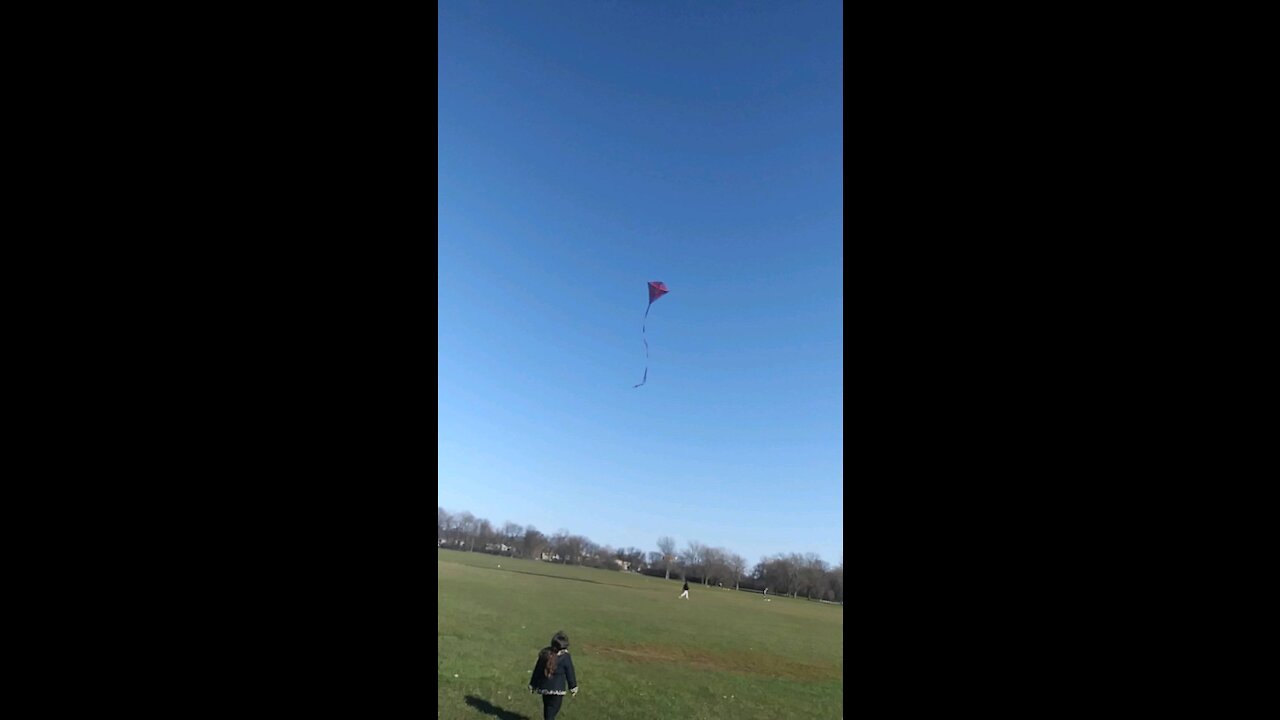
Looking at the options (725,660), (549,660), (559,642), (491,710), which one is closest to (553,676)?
(549,660)

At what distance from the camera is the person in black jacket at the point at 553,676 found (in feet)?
26.4

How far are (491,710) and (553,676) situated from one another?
166 inches

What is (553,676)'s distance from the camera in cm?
809

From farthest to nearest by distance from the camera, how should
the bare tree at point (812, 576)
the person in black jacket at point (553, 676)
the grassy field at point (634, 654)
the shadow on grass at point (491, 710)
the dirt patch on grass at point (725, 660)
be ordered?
the bare tree at point (812, 576)
the dirt patch on grass at point (725, 660)
the grassy field at point (634, 654)
the shadow on grass at point (491, 710)
the person in black jacket at point (553, 676)

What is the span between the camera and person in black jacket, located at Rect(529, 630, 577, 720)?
8.05 meters

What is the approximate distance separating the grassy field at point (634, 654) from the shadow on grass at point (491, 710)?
0.10 ft

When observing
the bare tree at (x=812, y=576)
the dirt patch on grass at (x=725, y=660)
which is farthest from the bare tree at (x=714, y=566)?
the dirt patch on grass at (x=725, y=660)

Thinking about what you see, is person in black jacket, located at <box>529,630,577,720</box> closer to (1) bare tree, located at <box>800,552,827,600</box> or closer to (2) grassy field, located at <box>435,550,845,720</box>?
(2) grassy field, located at <box>435,550,845,720</box>

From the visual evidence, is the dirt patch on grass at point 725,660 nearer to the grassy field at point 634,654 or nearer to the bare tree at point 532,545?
the grassy field at point 634,654

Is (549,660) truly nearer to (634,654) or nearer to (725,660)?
(634,654)
